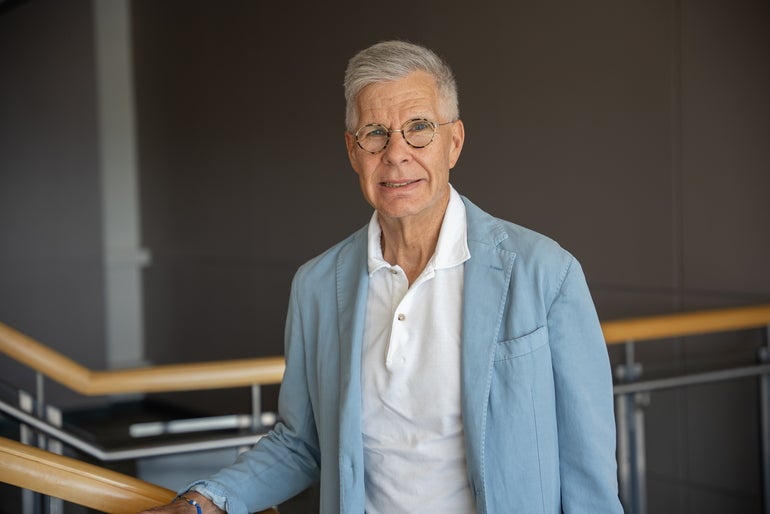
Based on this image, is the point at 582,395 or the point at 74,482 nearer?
the point at 582,395

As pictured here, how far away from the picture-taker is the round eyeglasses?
1.71 metres

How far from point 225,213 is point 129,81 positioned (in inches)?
84.2

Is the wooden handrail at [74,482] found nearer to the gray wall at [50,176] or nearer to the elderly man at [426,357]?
the elderly man at [426,357]

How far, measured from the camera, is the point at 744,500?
12.5 ft

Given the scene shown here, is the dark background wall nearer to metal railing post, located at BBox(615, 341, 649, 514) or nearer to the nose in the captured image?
metal railing post, located at BBox(615, 341, 649, 514)

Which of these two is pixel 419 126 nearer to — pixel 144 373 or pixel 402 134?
pixel 402 134

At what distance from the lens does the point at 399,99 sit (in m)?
1.70

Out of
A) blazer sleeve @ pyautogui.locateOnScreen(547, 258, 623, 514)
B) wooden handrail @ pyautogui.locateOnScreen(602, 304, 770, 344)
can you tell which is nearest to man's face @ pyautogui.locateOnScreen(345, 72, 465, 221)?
blazer sleeve @ pyautogui.locateOnScreen(547, 258, 623, 514)

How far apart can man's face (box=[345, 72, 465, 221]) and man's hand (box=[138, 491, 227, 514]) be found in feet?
2.05

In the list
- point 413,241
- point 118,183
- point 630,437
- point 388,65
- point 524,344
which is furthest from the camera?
point 118,183

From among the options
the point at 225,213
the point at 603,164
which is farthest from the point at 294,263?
the point at 603,164

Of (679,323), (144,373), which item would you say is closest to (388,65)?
(144,373)

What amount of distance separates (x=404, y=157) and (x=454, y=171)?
11.6ft

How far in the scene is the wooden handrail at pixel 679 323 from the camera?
2.97 meters
